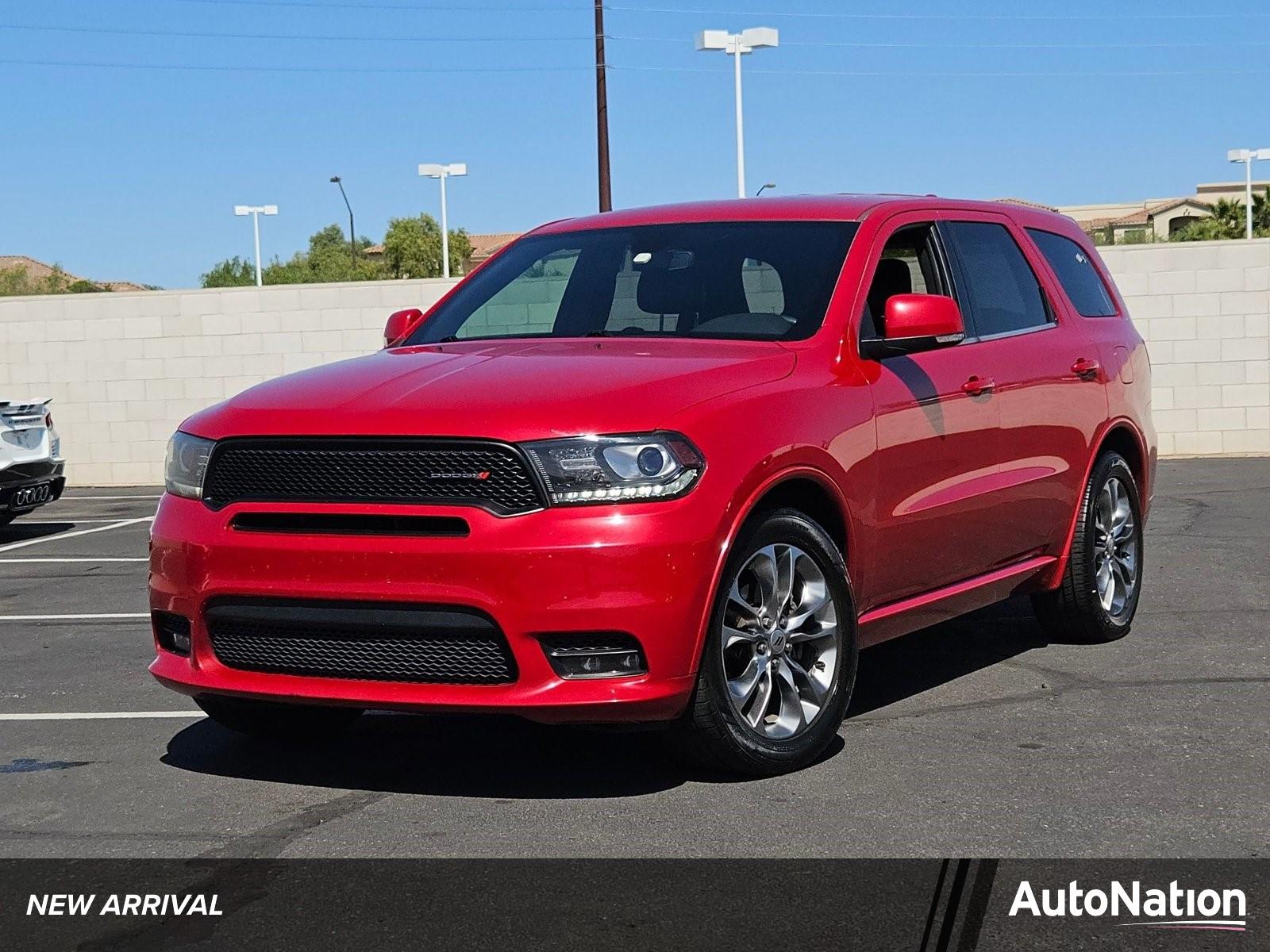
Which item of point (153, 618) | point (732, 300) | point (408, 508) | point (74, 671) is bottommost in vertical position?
point (74, 671)

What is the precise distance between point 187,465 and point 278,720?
1.01m

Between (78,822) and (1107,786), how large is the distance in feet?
9.64

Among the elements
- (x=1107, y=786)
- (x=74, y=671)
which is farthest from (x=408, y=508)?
(x=74, y=671)

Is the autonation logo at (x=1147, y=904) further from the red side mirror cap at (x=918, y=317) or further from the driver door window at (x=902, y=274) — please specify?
→ the driver door window at (x=902, y=274)

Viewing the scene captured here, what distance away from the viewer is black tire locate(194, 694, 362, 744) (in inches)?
228

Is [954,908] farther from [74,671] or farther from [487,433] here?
[74,671]

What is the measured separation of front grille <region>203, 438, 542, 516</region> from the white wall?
47.5 feet

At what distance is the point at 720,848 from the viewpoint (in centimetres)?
450

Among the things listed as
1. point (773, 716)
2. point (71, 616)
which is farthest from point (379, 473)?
point (71, 616)

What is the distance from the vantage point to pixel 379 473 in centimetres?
Result: 495

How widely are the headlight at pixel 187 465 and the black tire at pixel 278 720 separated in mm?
720

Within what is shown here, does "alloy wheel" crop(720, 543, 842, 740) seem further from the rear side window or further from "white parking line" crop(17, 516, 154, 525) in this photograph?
"white parking line" crop(17, 516, 154, 525)

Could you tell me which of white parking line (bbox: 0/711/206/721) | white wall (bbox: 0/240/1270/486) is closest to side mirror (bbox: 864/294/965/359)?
white parking line (bbox: 0/711/206/721)

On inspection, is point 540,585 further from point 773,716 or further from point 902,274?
point 902,274
